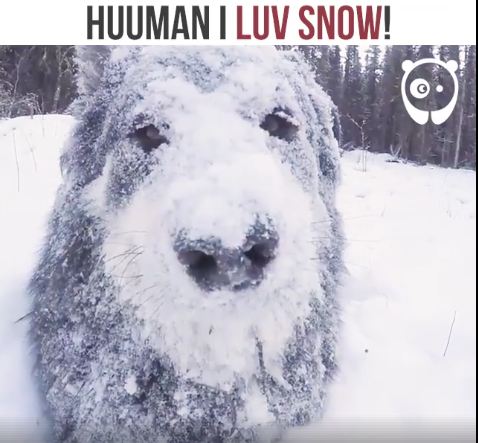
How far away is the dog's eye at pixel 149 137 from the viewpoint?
143 cm

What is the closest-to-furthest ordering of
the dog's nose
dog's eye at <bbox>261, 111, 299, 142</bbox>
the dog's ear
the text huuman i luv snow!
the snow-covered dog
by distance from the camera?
1. the dog's nose
2. the snow-covered dog
3. dog's eye at <bbox>261, 111, 299, 142</bbox>
4. the dog's ear
5. the text huuman i luv snow!

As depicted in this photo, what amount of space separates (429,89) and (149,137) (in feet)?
3.46

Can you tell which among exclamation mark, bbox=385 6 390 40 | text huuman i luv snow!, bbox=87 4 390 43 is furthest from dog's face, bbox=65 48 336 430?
exclamation mark, bbox=385 6 390 40

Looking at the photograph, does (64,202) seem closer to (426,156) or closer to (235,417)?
(235,417)

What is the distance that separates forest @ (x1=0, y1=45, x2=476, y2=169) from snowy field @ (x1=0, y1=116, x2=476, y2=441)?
0.09 meters

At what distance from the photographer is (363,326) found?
6.27 ft

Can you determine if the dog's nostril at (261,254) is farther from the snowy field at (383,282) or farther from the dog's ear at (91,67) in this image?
the dog's ear at (91,67)

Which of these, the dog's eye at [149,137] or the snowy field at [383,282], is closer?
the dog's eye at [149,137]

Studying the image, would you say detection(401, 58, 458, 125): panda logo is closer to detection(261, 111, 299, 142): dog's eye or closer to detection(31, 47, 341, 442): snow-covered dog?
detection(31, 47, 341, 442): snow-covered dog

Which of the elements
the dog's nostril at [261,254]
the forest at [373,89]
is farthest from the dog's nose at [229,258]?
the forest at [373,89]

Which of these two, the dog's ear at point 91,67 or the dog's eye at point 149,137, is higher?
the dog's ear at point 91,67

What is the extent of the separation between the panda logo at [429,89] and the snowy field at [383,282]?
9.4 inches

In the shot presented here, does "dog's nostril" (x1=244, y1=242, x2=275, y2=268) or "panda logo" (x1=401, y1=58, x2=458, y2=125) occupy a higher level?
"panda logo" (x1=401, y1=58, x2=458, y2=125)

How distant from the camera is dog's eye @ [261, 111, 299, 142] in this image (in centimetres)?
149
